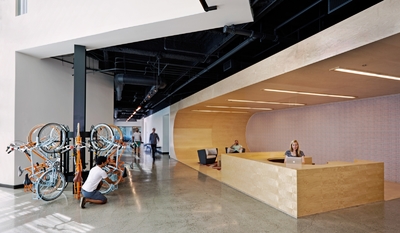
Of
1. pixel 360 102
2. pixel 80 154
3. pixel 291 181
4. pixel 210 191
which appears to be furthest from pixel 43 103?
pixel 360 102

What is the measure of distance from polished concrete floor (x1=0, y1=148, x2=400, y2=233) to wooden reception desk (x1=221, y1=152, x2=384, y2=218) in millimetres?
162

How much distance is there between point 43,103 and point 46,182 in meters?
2.91

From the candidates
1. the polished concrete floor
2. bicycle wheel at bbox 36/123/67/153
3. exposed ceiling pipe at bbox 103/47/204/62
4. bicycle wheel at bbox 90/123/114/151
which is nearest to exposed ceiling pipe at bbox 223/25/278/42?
exposed ceiling pipe at bbox 103/47/204/62

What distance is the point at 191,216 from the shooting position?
162 inches

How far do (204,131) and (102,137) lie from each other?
7.42 m

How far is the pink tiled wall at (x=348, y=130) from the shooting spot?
6.46m

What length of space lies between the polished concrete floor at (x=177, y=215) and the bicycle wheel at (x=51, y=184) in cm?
17

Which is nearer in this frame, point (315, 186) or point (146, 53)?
point (315, 186)

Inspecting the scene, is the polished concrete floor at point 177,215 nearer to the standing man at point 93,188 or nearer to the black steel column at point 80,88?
the standing man at point 93,188

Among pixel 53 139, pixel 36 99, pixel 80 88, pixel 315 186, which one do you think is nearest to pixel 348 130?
pixel 315 186

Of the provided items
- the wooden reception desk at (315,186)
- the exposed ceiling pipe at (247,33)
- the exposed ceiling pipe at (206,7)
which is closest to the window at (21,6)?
the exposed ceiling pipe at (206,7)

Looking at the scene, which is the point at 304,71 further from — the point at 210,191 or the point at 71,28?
the point at 71,28

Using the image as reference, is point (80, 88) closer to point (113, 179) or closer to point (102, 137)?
point (102, 137)

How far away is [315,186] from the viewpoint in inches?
165
